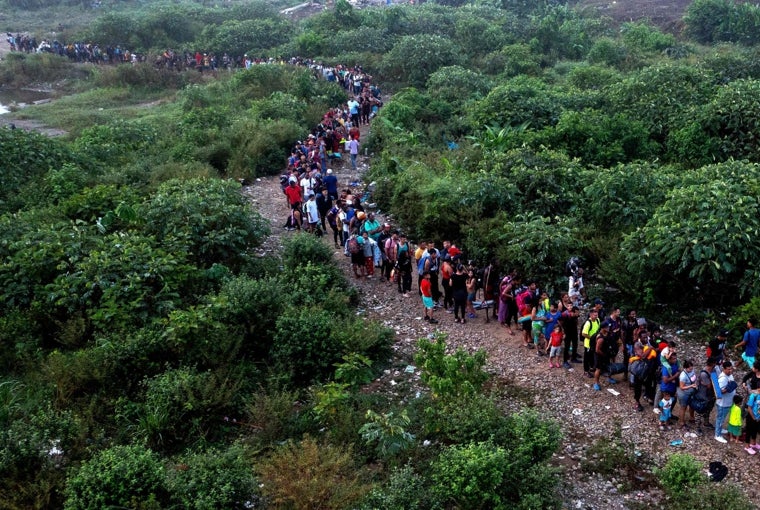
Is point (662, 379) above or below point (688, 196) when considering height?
below

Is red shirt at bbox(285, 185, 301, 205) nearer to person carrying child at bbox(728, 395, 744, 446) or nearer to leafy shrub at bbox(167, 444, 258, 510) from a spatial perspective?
leafy shrub at bbox(167, 444, 258, 510)

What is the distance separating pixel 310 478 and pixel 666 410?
14.6 feet

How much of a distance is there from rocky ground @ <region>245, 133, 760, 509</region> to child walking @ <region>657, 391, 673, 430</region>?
3.8 inches

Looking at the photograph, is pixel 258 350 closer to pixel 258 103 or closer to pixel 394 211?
pixel 394 211

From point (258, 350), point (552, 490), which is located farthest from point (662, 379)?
point (258, 350)

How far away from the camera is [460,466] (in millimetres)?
6840

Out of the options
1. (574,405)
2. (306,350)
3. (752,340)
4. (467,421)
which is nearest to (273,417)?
(306,350)

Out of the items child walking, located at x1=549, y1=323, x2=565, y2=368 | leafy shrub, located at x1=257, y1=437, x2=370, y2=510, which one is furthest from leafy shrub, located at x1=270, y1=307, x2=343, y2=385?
child walking, located at x1=549, y1=323, x2=565, y2=368

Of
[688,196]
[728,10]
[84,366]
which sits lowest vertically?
[84,366]

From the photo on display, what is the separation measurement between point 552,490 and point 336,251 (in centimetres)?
747

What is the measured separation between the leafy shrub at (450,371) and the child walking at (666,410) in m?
2.18

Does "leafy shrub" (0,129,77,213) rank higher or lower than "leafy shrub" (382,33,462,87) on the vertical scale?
lower

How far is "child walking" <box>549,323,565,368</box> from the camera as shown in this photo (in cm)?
926

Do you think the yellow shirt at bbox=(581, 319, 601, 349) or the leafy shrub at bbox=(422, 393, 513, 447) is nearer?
the leafy shrub at bbox=(422, 393, 513, 447)
